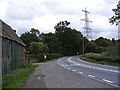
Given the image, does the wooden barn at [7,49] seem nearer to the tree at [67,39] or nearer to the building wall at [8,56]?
the building wall at [8,56]

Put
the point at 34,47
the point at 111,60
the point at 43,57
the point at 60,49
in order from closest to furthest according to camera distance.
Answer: the point at 111,60
the point at 43,57
the point at 34,47
the point at 60,49

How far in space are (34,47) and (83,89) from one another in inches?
2105

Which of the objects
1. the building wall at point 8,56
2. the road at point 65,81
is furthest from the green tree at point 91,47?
the building wall at point 8,56

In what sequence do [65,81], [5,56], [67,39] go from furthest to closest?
1. [67,39]
2. [5,56]
3. [65,81]

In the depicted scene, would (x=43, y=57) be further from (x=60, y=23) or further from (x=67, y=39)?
(x=60, y=23)

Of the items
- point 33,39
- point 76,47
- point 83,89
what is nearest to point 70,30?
point 76,47

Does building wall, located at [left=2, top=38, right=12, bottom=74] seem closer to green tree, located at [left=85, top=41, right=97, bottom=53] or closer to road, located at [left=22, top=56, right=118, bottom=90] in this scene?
road, located at [left=22, top=56, right=118, bottom=90]

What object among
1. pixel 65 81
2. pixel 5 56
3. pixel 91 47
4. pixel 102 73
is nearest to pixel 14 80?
pixel 5 56

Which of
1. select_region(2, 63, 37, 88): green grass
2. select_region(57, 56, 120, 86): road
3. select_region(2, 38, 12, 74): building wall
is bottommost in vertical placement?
select_region(57, 56, 120, 86): road

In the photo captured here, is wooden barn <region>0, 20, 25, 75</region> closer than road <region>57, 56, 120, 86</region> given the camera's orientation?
No

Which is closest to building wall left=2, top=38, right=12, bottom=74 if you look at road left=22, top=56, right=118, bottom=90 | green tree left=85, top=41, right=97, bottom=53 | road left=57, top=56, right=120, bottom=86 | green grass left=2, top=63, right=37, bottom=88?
green grass left=2, top=63, right=37, bottom=88

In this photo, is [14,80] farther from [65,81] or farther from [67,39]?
[67,39]

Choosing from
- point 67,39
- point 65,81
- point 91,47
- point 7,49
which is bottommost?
point 65,81

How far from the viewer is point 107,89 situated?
7848 millimetres
